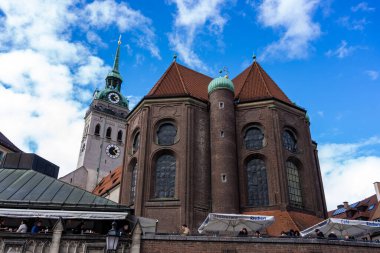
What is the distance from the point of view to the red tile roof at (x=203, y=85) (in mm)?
30531

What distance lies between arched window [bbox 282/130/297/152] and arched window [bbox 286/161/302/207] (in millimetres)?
1173

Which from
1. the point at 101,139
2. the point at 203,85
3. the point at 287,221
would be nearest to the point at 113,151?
the point at 101,139

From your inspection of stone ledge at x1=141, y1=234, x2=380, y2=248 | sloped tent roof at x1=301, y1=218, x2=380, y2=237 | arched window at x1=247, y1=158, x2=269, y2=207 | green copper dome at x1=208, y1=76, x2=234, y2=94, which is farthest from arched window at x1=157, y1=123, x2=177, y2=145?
sloped tent roof at x1=301, y1=218, x2=380, y2=237

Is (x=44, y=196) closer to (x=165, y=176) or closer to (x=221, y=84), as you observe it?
(x=165, y=176)

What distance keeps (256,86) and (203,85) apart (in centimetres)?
464

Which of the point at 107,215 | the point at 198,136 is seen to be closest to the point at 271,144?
the point at 198,136

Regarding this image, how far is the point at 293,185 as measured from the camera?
2766cm

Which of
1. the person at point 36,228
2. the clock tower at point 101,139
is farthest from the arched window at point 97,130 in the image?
the person at point 36,228

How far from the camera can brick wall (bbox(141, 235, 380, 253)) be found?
1711cm

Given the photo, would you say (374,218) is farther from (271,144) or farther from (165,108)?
(165,108)

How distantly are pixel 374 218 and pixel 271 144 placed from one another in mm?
18456

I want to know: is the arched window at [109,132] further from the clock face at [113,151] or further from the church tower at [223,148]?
the church tower at [223,148]

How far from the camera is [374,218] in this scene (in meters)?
39.1

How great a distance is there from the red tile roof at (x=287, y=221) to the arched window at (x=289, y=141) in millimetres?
5099
